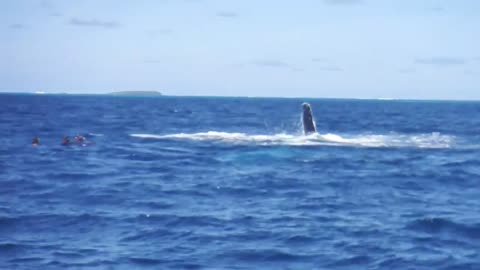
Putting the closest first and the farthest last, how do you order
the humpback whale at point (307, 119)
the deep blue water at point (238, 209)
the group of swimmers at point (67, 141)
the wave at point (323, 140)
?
the deep blue water at point (238, 209) → the group of swimmers at point (67, 141) → the wave at point (323, 140) → the humpback whale at point (307, 119)

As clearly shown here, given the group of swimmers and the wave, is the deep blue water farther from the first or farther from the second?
the wave

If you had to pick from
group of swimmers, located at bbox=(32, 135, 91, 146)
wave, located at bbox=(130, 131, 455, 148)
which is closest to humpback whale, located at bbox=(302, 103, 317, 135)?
wave, located at bbox=(130, 131, 455, 148)

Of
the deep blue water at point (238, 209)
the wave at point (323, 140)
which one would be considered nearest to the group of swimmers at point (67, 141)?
the deep blue water at point (238, 209)

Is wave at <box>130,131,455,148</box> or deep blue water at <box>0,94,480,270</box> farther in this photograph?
wave at <box>130,131,455,148</box>

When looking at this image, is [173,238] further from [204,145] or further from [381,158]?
[204,145]

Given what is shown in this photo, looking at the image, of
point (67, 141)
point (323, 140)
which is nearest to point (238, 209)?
point (67, 141)

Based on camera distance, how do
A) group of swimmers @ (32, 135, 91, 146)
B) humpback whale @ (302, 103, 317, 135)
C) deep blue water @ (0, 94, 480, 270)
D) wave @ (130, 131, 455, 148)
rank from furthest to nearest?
humpback whale @ (302, 103, 317, 135), wave @ (130, 131, 455, 148), group of swimmers @ (32, 135, 91, 146), deep blue water @ (0, 94, 480, 270)

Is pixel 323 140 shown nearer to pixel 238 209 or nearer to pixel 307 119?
pixel 307 119

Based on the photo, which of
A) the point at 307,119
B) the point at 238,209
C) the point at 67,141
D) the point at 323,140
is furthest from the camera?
the point at 307,119

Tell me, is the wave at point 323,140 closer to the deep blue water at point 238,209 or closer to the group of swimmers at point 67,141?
the deep blue water at point 238,209

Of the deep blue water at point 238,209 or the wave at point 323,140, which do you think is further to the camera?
the wave at point 323,140

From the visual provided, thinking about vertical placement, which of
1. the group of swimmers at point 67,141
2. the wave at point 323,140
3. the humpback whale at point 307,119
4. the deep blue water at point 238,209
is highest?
the humpback whale at point 307,119

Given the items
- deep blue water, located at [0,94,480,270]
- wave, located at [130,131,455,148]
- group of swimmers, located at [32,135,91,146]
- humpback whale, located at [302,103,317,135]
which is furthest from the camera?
humpback whale, located at [302,103,317,135]

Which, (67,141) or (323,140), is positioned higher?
(67,141)
